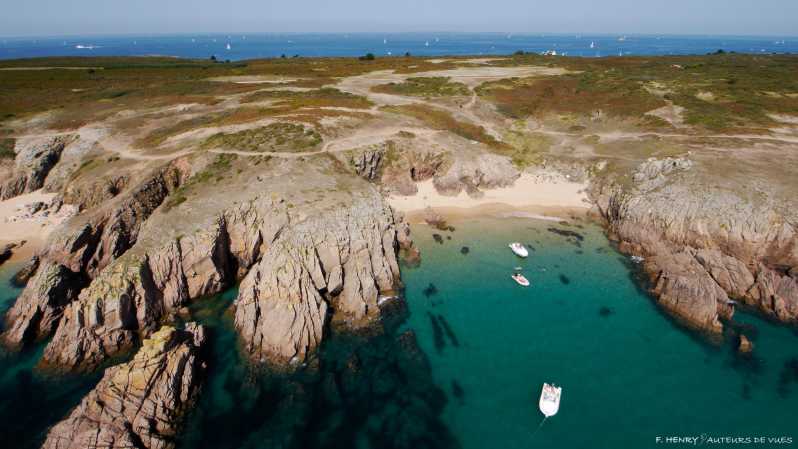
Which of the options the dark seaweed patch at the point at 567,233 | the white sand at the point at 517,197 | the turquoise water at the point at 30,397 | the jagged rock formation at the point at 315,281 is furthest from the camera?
the white sand at the point at 517,197

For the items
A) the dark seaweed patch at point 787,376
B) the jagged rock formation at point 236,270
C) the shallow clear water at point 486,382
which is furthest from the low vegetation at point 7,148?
the dark seaweed patch at point 787,376

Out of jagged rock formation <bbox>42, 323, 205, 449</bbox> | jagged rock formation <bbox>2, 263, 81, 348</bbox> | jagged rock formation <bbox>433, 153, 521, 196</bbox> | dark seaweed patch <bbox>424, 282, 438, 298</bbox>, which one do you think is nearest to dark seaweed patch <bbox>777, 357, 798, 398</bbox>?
dark seaweed patch <bbox>424, 282, 438, 298</bbox>

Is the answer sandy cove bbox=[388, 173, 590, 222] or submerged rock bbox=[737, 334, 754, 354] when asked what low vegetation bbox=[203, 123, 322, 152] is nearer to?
sandy cove bbox=[388, 173, 590, 222]

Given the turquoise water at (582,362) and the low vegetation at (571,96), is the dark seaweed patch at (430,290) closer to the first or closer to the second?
the turquoise water at (582,362)

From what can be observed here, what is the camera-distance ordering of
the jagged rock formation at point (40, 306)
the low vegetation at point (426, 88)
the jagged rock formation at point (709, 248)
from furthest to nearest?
the low vegetation at point (426, 88)
the jagged rock formation at point (709, 248)
the jagged rock formation at point (40, 306)

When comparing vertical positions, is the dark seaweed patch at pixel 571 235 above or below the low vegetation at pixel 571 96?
below

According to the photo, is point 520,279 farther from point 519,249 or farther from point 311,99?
point 311,99

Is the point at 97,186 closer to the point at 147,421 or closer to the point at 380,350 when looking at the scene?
the point at 147,421

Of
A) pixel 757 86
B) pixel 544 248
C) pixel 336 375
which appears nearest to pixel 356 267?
pixel 336 375
